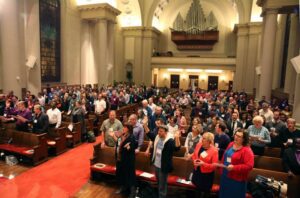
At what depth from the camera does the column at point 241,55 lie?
2211 centimetres

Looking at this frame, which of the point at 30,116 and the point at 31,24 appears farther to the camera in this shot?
the point at 31,24

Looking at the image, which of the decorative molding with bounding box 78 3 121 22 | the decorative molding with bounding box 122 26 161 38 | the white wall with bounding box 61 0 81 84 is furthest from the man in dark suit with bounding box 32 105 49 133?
the decorative molding with bounding box 122 26 161 38

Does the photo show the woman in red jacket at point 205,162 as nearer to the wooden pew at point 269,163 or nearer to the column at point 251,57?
the wooden pew at point 269,163

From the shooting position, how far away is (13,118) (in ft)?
23.3

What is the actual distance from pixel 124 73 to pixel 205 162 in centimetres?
2227

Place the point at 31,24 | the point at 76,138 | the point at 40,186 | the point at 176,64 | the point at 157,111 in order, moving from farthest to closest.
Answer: the point at 176,64 < the point at 31,24 < the point at 76,138 < the point at 157,111 < the point at 40,186

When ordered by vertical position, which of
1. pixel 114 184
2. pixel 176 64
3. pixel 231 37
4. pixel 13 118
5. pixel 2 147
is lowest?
pixel 114 184

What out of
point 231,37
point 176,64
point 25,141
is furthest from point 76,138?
point 231,37

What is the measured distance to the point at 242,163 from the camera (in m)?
3.38

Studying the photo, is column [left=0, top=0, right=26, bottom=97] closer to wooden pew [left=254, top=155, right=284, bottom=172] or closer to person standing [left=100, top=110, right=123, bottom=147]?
person standing [left=100, top=110, right=123, bottom=147]

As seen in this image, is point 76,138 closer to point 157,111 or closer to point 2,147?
point 2,147

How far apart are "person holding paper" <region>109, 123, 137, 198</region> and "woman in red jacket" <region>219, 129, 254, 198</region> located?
1711mm

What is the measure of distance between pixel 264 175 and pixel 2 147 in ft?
21.8

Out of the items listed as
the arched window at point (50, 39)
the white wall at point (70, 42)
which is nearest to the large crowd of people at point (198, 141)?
the arched window at point (50, 39)
